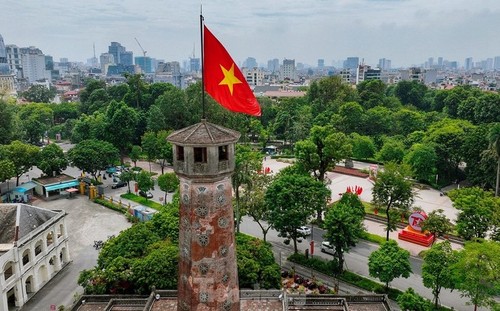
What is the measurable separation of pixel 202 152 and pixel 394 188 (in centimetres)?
3072

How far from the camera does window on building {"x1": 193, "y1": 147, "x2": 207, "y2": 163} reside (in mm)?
16484

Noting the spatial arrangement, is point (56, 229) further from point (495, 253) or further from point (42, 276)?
point (495, 253)

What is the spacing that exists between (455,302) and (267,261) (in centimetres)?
1594

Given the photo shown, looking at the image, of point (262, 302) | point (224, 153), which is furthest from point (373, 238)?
point (224, 153)

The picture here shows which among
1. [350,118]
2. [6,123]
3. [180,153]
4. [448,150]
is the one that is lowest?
[448,150]

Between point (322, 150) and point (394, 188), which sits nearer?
point (394, 188)

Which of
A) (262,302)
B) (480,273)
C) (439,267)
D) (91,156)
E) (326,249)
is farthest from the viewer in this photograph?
(91,156)

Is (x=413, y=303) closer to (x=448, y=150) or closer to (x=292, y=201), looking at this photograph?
(x=292, y=201)

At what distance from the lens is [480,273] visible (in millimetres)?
27375

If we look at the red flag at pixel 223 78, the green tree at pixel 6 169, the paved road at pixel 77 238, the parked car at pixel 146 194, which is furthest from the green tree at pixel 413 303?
the green tree at pixel 6 169

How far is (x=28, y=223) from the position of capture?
3650cm

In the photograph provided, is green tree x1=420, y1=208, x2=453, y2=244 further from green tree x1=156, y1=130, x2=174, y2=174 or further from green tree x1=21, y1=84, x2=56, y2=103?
green tree x1=21, y1=84, x2=56, y2=103

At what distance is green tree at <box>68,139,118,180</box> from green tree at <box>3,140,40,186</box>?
5614mm

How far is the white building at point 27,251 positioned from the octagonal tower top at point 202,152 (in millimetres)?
23036
